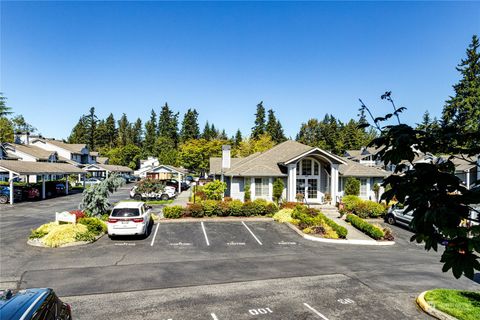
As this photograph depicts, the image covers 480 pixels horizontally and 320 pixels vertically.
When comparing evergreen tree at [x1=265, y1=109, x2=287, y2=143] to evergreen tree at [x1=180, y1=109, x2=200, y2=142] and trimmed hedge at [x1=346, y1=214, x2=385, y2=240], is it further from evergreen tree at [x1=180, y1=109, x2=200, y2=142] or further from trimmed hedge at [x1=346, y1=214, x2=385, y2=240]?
trimmed hedge at [x1=346, y1=214, x2=385, y2=240]

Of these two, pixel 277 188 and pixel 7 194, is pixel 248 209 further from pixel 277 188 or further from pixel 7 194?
pixel 7 194

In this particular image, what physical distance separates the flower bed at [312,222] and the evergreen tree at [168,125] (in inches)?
3438

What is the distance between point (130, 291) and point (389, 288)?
8.75 meters

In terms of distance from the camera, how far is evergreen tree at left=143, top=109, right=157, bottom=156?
102056 mm

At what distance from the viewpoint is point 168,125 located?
111188mm

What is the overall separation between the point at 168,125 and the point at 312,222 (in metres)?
96.8

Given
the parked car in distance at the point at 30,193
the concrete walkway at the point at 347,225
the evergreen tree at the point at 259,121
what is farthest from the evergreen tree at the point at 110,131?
the concrete walkway at the point at 347,225

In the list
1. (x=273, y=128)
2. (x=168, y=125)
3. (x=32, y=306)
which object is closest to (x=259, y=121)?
(x=273, y=128)

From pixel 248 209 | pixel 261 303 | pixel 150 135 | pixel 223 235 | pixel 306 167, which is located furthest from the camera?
pixel 150 135

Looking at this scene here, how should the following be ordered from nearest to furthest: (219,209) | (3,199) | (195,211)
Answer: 1. (195,211)
2. (219,209)
3. (3,199)

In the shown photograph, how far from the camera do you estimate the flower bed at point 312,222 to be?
19219 mm

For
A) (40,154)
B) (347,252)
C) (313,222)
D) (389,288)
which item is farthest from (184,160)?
(389,288)

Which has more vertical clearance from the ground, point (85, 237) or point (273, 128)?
point (273, 128)

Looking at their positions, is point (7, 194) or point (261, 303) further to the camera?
point (7, 194)
